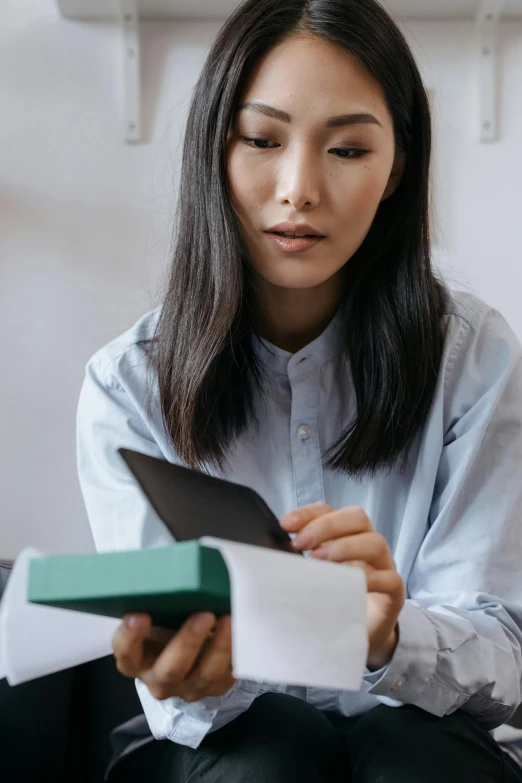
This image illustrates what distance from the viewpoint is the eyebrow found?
795 millimetres

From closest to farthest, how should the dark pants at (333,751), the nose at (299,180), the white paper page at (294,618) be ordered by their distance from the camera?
1. the white paper page at (294,618)
2. the dark pants at (333,751)
3. the nose at (299,180)

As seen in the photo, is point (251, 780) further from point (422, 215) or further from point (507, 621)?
point (422, 215)

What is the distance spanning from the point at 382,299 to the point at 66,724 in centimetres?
55

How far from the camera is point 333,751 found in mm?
728

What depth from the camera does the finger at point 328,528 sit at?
1.95 ft

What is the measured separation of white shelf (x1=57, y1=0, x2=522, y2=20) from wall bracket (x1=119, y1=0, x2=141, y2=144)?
0.02 meters

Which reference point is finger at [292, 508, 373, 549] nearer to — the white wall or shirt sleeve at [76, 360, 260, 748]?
shirt sleeve at [76, 360, 260, 748]

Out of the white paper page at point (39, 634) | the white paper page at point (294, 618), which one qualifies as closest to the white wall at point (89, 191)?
the white paper page at point (39, 634)

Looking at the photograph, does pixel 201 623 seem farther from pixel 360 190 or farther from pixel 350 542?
pixel 360 190

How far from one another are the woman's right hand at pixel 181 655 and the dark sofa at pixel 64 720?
13.5 inches

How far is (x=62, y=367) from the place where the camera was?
1290 mm

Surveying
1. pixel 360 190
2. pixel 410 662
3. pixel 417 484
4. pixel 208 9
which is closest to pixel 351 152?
pixel 360 190

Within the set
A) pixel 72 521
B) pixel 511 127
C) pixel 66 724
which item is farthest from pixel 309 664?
pixel 511 127

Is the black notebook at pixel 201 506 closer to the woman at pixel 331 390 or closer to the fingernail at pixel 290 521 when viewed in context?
the fingernail at pixel 290 521
